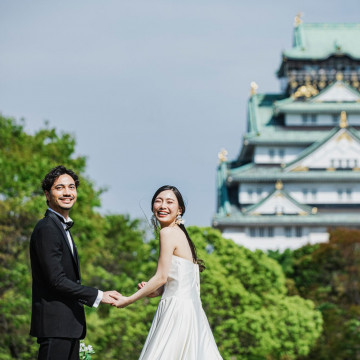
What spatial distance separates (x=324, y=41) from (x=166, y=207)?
60372 millimetres

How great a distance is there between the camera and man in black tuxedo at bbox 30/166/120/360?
23.3ft

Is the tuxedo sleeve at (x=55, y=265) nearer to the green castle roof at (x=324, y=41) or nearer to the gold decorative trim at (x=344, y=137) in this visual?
the gold decorative trim at (x=344, y=137)

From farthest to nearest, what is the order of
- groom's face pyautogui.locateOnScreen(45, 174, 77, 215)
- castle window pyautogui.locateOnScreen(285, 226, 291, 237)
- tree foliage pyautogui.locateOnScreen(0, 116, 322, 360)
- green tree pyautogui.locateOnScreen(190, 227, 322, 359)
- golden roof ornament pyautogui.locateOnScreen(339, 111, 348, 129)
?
1. golden roof ornament pyautogui.locateOnScreen(339, 111, 348, 129)
2. castle window pyautogui.locateOnScreen(285, 226, 291, 237)
3. green tree pyautogui.locateOnScreen(190, 227, 322, 359)
4. tree foliage pyautogui.locateOnScreen(0, 116, 322, 360)
5. groom's face pyautogui.locateOnScreen(45, 174, 77, 215)

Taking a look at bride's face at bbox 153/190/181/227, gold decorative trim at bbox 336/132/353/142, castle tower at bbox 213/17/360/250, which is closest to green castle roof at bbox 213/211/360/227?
castle tower at bbox 213/17/360/250

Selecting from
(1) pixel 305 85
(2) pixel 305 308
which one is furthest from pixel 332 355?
(1) pixel 305 85

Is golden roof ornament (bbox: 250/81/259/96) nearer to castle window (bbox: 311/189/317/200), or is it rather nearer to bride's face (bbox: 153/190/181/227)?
castle window (bbox: 311/189/317/200)

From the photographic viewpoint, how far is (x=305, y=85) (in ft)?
211

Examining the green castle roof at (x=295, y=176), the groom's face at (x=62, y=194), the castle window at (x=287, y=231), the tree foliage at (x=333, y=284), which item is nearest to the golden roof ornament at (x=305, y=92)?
the green castle roof at (x=295, y=176)

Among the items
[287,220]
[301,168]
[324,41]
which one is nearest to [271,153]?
[301,168]

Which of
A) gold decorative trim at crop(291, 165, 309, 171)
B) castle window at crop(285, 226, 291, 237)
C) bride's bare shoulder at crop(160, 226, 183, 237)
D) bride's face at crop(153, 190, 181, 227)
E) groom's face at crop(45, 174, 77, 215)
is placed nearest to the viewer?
groom's face at crop(45, 174, 77, 215)

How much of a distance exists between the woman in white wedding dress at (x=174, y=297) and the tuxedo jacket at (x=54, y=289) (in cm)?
51

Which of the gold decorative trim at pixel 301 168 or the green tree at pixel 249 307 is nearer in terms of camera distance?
the green tree at pixel 249 307

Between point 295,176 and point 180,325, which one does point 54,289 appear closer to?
point 180,325

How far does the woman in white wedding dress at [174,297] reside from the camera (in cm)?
765
